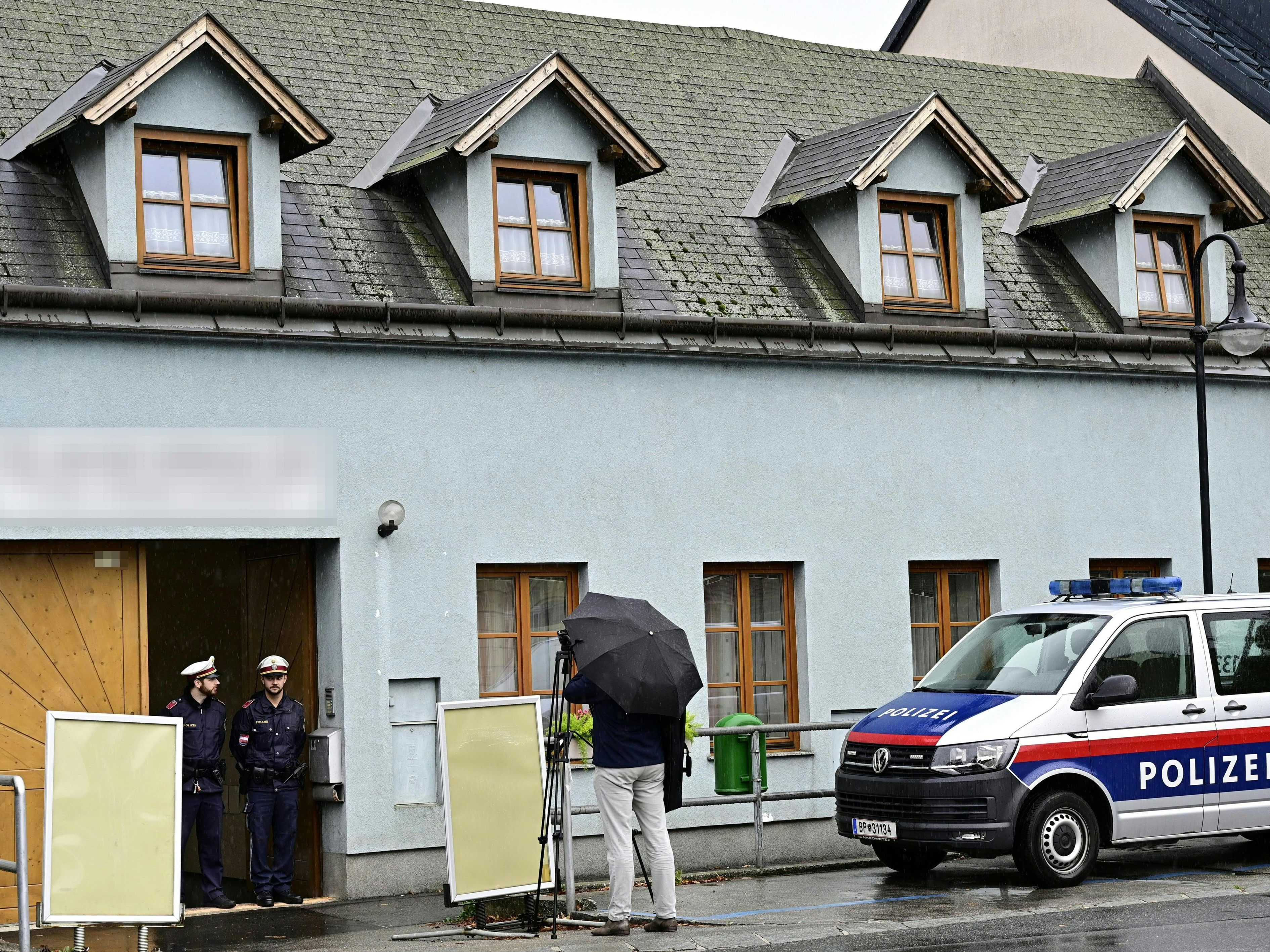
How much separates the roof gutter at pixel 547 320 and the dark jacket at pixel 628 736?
4.28 metres

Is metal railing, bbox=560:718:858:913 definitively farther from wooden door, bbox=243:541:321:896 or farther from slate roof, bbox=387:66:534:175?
slate roof, bbox=387:66:534:175

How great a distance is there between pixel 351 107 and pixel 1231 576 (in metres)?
9.56

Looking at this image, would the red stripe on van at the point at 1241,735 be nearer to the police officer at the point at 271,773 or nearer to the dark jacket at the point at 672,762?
the dark jacket at the point at 672,762

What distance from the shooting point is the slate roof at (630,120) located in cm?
1469

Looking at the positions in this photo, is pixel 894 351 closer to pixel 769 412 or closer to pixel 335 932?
pixel 769 412

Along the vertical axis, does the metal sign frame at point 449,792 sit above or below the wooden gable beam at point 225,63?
below

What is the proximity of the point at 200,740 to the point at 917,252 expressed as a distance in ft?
27.1

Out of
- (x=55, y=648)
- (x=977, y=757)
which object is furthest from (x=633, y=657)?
(x=55, y=648)

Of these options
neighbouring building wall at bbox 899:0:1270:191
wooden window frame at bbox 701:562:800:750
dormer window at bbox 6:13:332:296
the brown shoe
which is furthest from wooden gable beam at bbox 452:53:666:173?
neighbouring building wall at bbox 899:0:1270:191

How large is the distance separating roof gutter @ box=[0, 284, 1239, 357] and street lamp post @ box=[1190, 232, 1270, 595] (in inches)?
51.8

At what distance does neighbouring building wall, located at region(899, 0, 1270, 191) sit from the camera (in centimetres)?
2145

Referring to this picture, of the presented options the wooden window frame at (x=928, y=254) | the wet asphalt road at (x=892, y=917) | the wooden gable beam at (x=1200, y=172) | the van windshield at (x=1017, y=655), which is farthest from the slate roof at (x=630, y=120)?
the wet asphalt road at (x=892, y=917)

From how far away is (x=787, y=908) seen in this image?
12.1 meters

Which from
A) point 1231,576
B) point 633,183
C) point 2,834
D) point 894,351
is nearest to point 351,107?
point 633,183
